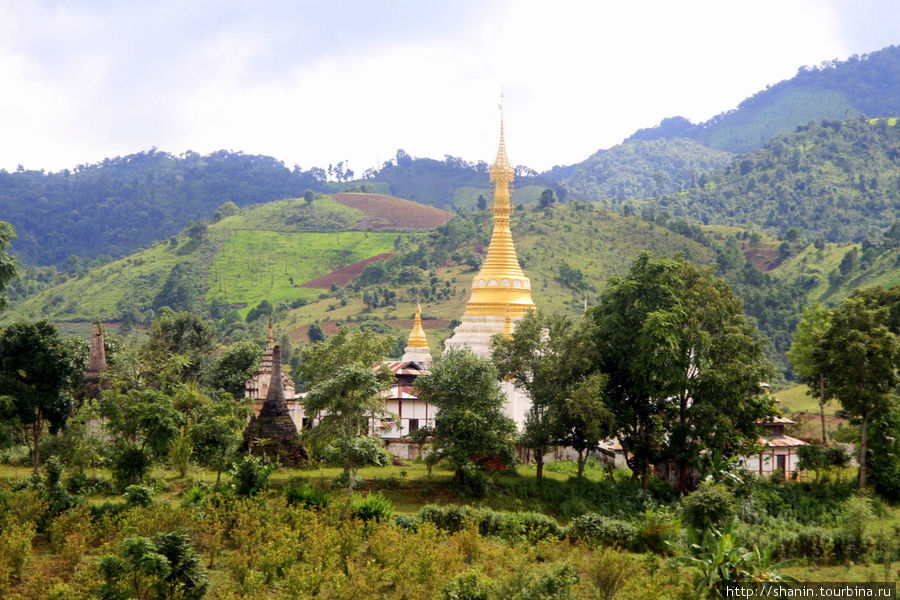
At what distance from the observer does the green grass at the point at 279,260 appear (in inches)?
5458

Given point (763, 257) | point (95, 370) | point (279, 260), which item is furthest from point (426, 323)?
point (95, 370)

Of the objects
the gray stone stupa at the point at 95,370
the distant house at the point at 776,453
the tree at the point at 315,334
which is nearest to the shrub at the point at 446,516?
→ the gray stone stupa at the point at 95,370

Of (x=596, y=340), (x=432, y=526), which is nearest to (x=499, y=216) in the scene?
(x=596, y=340)

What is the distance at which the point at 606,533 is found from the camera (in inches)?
1164

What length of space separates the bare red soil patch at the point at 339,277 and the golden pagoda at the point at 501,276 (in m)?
84.4

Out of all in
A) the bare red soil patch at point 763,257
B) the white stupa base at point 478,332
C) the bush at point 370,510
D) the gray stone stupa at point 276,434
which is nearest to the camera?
the bush at point 370,510

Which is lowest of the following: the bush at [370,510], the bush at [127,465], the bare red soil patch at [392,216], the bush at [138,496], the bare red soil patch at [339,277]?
the bush at [370,510]

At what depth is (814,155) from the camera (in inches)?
7456

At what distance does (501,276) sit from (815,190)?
144m

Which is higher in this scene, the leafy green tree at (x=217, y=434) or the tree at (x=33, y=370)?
the tree at (x=33, y=370)

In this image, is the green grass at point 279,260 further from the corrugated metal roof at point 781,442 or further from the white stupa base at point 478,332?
the corrugated metal roof at point 781,442

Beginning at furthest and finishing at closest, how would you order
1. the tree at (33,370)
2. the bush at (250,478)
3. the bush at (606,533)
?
the tree at (33,370)
the bush at (250,478)
the bush at (606,533)

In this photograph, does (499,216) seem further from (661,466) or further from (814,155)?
(814,155)

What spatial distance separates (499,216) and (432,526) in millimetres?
30530
